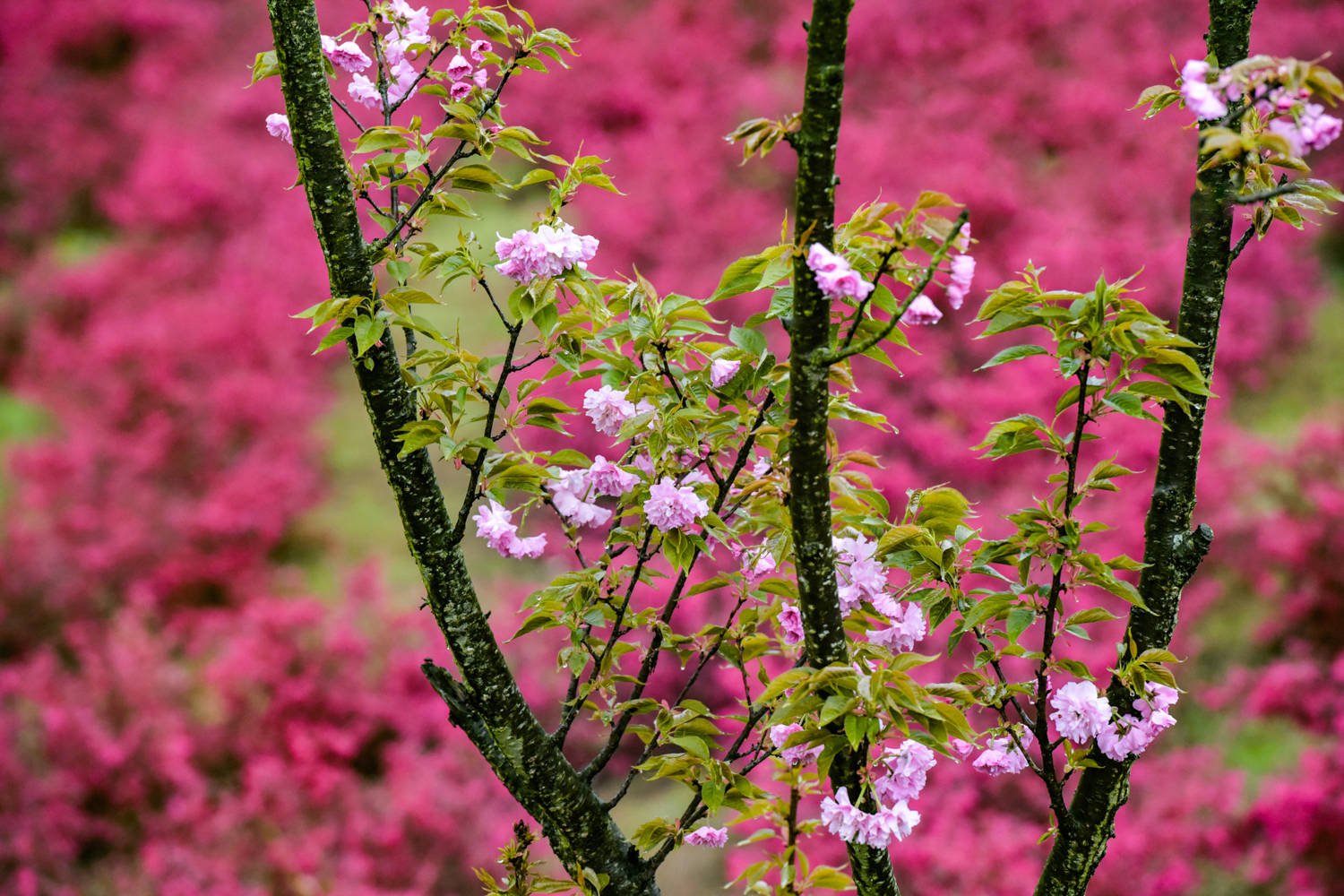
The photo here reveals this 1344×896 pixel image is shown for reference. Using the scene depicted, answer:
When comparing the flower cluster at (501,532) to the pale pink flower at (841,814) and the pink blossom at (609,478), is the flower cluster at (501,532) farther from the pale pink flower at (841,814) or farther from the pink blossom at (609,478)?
the pale pink flower at (841,814)

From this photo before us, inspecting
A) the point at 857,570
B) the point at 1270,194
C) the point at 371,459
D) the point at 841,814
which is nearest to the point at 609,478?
the point at 857,570

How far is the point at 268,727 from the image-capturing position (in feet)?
9.09

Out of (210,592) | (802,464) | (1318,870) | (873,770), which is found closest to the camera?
(802,464)

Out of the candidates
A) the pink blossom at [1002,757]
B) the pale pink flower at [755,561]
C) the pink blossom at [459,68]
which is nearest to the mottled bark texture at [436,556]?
the pink blossom at [459,68]

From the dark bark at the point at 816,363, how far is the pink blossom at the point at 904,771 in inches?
1.1

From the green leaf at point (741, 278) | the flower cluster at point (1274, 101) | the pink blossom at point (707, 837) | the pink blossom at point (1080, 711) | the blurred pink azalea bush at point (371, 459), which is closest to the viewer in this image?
the flower cluster at point (1274, 101)

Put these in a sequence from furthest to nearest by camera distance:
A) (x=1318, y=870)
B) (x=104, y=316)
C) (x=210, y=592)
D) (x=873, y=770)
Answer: (x=104, y=316) < (x=210, y=592) < (x=1318, y=870) < (x=873, y=770)

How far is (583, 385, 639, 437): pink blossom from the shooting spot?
3.10ft

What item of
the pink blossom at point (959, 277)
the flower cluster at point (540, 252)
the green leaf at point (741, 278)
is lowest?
the pink blossom at point (959, 277)

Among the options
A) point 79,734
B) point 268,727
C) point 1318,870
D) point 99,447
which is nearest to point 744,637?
point 1318,870

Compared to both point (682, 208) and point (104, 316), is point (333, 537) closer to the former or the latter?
point (104, 316)

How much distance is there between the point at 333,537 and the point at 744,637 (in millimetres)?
3060

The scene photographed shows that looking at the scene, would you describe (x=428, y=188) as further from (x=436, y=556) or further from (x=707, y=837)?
(x=707, y=837)

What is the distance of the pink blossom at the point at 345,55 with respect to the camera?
988 millimetres
